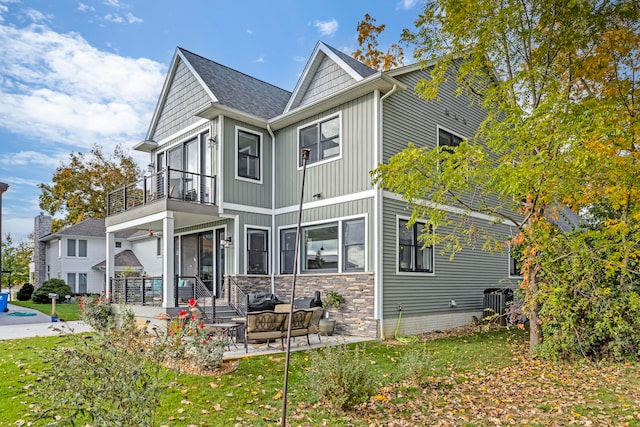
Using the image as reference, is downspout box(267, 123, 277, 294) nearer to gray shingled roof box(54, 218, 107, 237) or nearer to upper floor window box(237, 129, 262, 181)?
upper floor window box(237, 129, 262, 181)

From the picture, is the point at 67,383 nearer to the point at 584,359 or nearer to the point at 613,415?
the point at 613,415

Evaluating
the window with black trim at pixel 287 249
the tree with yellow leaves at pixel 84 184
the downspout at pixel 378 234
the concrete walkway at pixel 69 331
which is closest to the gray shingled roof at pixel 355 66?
the downspout at pixel 378 234

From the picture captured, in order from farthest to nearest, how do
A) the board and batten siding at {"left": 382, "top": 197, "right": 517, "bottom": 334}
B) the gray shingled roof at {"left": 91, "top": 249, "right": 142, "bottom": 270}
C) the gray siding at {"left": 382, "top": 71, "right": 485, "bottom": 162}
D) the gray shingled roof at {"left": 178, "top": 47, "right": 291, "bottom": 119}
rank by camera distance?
the gray shingled roof at {"left": 91, "top": 249, "right": 142, "bottom": 270} → the gray shingled roof at {"left": 178, "top": 47, "right": 291, "bottom": 119} → the gray siding at {"left": 382, "top": 71, "right": 485, "bottom": 162} → the board and batten siding at {"left": 382, "top": 197, "right": 517, "bottom": 334}

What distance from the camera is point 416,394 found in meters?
6.16

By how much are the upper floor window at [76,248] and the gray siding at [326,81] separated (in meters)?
23.1

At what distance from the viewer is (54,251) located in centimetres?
3102

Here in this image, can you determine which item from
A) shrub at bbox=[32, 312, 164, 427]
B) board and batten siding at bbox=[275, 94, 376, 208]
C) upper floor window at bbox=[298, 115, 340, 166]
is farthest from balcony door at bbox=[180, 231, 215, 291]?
shrub at bbox=[32, 312, 164, 427]

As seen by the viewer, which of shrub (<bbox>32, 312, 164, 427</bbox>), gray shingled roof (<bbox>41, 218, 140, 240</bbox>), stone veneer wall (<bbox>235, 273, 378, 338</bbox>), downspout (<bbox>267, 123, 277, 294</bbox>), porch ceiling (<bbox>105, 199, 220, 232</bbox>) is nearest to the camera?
Answer: shrub (<bbox>32, 312, 164, 427</bbox>)

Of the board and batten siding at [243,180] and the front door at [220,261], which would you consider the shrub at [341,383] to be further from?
the front door at [220,261]

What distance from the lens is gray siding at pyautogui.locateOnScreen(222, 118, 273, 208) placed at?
1282 cm

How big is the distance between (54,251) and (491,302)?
2966cm

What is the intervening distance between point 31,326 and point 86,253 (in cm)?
1770

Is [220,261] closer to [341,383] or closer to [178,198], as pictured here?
[178,198]

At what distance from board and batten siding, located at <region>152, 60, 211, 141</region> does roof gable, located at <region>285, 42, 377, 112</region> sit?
2.98 metres
